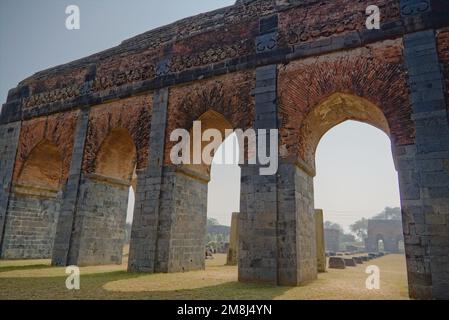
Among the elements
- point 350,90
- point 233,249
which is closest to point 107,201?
point 233,249

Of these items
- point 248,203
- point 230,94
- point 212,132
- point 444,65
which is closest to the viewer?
point 444,65

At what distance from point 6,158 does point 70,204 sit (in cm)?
430

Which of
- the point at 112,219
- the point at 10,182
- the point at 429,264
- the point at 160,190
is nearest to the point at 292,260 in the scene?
the point at 429,264

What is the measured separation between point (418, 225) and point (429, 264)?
67 cm

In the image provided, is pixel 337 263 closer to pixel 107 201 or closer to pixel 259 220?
pixel 259 220

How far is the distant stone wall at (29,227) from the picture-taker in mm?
11492

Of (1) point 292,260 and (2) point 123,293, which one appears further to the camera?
(1) point 292,260

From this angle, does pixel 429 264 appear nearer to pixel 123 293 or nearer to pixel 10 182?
pixel 123 293

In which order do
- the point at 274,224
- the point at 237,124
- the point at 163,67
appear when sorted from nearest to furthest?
the point at 274,224 < the point at 237,124 < the point at 163,67

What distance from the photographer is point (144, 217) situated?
8.71 metres

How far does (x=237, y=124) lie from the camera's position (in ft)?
27.0

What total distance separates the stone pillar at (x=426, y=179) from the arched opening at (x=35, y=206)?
37.4 ft

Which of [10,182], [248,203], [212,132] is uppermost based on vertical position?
[212,132]

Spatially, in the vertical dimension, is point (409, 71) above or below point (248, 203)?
above
